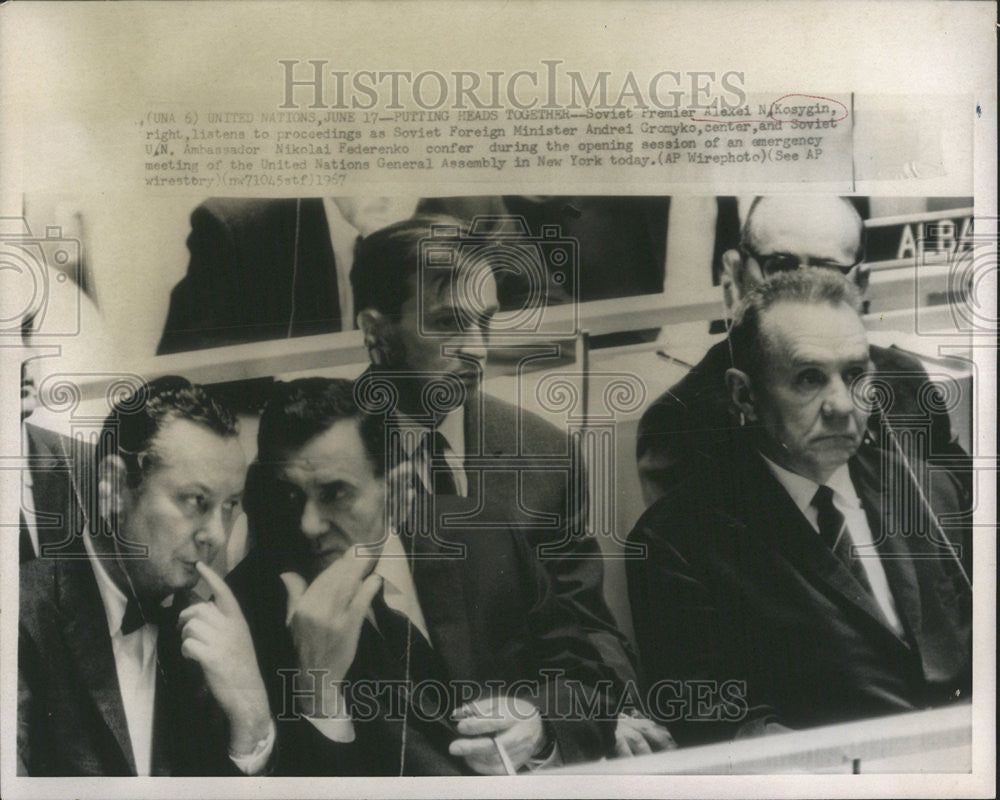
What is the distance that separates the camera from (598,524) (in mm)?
1451

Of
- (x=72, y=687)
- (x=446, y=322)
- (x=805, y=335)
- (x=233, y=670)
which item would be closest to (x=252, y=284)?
(x=446, y=322)

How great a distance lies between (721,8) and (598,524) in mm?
1005

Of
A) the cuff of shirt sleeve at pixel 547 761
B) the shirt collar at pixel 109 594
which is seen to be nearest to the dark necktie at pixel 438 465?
the cuff of shirt sleeve at pixel 547 761

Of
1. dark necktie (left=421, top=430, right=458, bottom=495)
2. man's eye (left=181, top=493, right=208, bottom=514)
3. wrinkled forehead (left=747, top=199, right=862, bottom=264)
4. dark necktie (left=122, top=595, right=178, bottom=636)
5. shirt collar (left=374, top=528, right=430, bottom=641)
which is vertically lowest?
dark necktie (left=122, top=595, right=178, bottom=636)

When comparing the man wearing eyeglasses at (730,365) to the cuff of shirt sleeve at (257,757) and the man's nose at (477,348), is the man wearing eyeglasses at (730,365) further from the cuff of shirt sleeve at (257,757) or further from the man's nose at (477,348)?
the cuff of shirt sleeve at (257,757)

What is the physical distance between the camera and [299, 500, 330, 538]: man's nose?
4.74ft

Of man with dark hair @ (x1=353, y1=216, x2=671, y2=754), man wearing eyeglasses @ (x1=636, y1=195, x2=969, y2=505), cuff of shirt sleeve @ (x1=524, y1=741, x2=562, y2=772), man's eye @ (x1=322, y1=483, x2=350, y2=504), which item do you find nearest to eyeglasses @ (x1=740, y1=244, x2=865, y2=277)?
man wearing eyeglasses @ (x1=636, y1=195, x2=969, y2=505)

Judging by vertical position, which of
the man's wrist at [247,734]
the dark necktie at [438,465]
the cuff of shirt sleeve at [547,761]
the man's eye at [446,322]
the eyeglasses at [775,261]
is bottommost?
the cuff of shirt sleeve at [547,761]

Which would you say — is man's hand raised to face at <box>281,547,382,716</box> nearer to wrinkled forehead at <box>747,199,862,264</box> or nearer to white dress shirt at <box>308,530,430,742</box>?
white dress shirt at <box>308,530,430,742</box>

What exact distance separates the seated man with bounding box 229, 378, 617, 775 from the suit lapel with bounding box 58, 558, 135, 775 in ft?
0.91

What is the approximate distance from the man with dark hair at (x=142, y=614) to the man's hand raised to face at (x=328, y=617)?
0.34 feet

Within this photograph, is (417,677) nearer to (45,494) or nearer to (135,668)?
(135,668)

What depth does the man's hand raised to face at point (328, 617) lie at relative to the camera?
1444mm

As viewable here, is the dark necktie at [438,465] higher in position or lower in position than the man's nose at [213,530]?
higher
